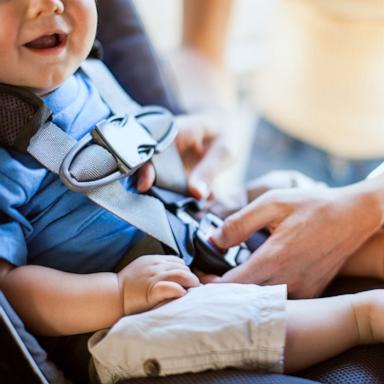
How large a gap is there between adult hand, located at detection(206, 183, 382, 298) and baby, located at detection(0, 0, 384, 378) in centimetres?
9

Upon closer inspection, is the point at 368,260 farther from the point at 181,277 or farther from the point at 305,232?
the point at 181,277

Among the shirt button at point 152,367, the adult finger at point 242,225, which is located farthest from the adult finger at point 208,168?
the shirt button at point 152,367

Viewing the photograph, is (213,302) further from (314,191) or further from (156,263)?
(314,191)

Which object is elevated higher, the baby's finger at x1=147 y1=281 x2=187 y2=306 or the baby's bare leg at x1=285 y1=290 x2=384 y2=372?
the baby's finger at x1=147 y1=281 x2=187 y2=306

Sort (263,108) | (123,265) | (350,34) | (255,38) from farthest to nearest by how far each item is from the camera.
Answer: (255,38) < (263,108) < (350,34) < (123,265)

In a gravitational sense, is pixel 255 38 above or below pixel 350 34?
below

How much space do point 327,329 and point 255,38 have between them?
1444 millimetres

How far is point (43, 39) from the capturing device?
731 millimetres

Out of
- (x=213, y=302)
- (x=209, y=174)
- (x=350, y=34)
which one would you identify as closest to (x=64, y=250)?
(x=213, y=302)

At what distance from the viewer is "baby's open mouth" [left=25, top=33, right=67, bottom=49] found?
0.73 meters

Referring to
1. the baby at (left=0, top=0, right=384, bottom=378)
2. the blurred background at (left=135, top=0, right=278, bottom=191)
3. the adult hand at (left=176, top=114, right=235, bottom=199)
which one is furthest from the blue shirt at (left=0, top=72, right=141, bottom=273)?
the blurred background at (left=135, top=0, right=278, bottom=191)

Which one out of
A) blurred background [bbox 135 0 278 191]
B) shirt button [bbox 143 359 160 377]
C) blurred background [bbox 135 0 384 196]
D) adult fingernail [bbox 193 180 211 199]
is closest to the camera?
shirt button [bbox 143 359 160 377]

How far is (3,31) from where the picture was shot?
2.27 ft

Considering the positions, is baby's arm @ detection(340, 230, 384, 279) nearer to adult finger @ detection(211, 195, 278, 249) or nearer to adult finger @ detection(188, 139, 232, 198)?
adult finger @ detection(211, 195, 278, 249)
